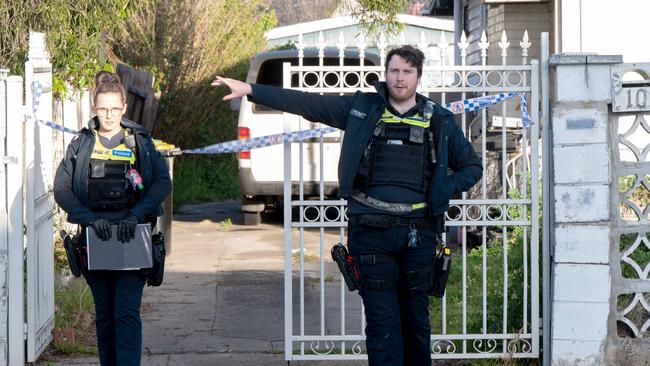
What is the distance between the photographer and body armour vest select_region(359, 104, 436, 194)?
546 centimetres

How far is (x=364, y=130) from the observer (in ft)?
18.1

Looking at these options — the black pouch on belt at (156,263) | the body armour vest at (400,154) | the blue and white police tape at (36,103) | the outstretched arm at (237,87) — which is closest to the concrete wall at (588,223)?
the body armour vest at (400,154)

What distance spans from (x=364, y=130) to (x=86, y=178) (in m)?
1.49

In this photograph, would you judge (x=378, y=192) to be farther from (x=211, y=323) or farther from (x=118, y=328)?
(x=211, y=323)

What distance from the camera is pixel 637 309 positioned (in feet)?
22.5

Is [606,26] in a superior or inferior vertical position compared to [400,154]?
superior

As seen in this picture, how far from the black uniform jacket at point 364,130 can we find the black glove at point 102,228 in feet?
3.28

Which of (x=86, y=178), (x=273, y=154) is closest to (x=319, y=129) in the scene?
(x=86, y=178)

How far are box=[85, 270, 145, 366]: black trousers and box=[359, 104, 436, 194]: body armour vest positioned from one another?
4.52ft

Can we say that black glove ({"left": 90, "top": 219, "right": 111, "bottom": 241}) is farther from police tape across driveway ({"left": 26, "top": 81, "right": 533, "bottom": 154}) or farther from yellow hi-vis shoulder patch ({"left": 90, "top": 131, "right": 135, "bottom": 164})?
police tape across driveway ({"left": 26, "top": 81, "right": 533, "bottom": 154})

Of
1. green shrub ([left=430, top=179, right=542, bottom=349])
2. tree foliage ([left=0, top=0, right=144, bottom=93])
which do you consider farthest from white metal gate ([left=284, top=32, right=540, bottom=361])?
tree foliage ([left=0, top=0, right=144, bottom=93])

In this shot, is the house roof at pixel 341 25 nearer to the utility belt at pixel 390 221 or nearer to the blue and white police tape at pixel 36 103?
the blue and white police tape at pixel 36 103

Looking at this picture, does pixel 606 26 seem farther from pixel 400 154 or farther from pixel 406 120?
pixel 400 154

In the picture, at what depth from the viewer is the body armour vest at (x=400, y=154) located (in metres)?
5.46
